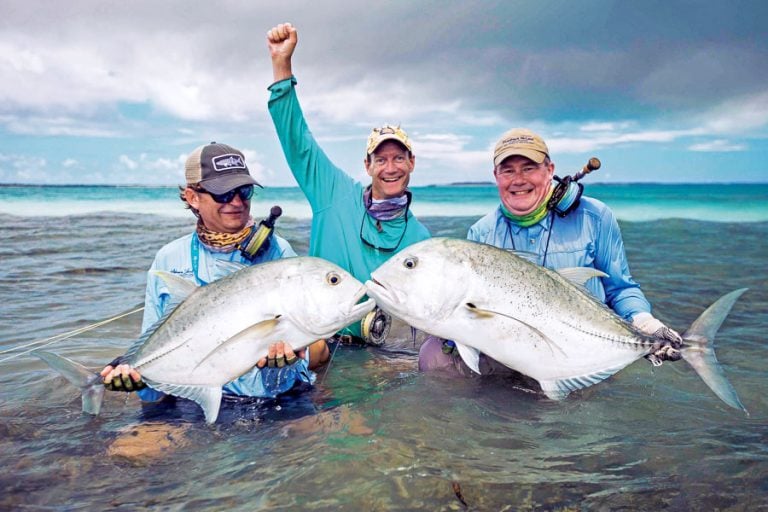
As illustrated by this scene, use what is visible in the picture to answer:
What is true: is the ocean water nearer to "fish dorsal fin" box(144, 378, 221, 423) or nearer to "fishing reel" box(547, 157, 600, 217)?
"fish dorsal fin" box(144, 378, 221, 423)

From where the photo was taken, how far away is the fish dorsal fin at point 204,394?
10.7ft

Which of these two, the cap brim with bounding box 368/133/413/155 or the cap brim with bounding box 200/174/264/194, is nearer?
the cap brim with bounding box 200/174/264/194

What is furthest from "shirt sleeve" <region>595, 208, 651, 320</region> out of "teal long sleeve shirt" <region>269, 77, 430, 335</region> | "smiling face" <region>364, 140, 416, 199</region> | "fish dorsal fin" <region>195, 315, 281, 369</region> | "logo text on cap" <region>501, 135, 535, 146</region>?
"fish dorsal fin" <region>195, 315, 281, 369</region>

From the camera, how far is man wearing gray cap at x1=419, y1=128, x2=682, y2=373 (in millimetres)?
4168

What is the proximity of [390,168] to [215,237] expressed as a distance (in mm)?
1778

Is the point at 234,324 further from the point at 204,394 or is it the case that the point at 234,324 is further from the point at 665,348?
the point at 665,348

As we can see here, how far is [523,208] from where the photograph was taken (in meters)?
4.25

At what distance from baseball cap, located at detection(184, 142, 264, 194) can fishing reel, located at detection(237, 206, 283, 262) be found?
27 centimetres

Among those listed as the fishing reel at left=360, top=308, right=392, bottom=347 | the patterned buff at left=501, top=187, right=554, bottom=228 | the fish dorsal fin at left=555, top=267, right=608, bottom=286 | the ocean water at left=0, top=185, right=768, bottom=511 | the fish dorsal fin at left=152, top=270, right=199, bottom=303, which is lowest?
the ocean water at left=0, top=185, right=768, bottom=511

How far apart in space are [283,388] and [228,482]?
125 centimetres

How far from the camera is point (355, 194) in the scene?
524 cm

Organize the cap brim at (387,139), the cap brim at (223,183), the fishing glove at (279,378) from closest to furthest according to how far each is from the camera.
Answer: the cap brim at (223,183)
the fishing glove at (279,378)
the cap brim at (387,139)

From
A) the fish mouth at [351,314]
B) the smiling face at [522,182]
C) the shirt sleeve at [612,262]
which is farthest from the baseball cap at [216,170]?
the shirt sleeve at [612,262]

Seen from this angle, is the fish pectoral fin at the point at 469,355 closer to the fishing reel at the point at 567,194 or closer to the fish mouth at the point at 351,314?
the fish mouth at the point at 351,314
